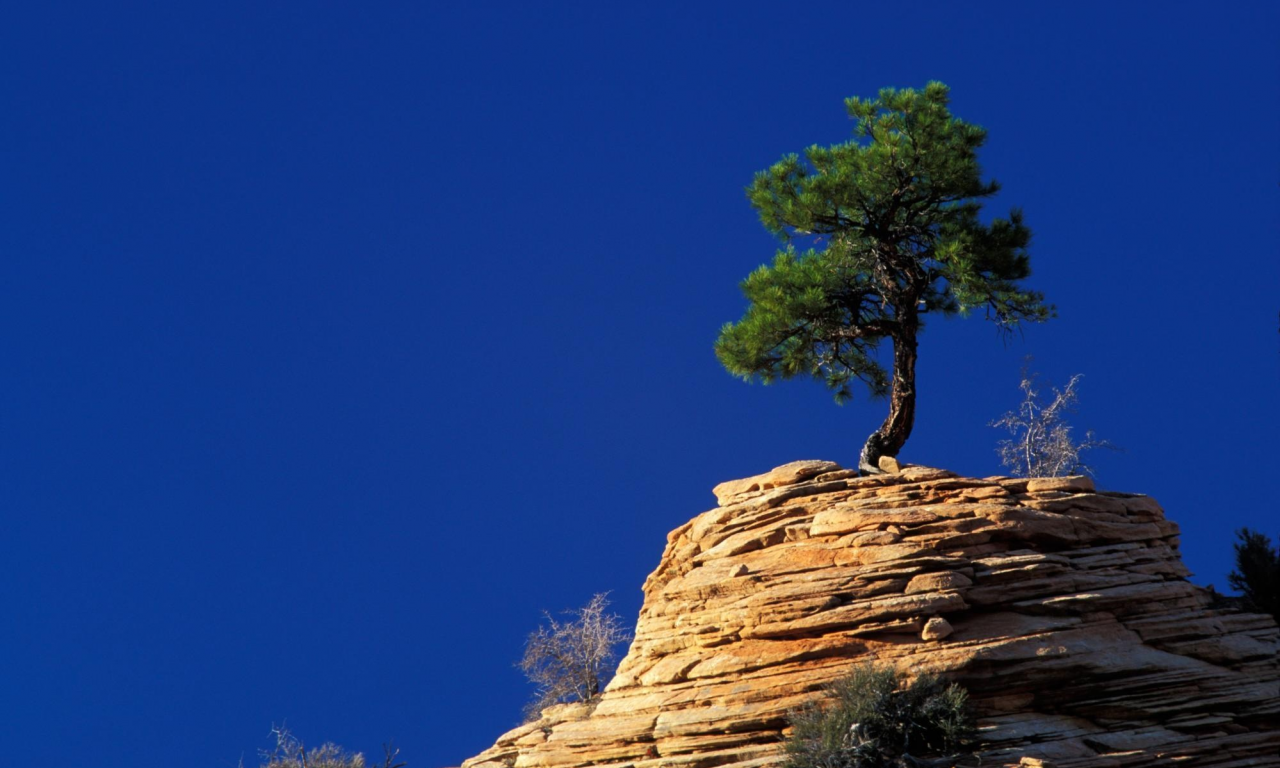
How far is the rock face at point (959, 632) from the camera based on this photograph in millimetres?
15281

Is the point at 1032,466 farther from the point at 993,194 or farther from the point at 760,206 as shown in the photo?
the point at 760,206

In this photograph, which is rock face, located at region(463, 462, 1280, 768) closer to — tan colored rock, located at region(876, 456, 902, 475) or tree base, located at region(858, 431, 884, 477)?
tan colored rock, located at region(876, 456, 902, 475)

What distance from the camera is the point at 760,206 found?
22.7 metres

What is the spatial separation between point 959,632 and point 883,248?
872 cm

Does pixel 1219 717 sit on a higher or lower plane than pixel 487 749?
lower

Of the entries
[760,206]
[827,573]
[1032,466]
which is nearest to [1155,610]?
[827,573]

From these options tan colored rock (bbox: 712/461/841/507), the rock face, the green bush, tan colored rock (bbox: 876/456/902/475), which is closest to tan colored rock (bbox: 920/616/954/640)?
the rock face

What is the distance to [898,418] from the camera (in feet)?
68.9

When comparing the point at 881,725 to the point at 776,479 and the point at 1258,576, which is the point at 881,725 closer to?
the point at 776,479

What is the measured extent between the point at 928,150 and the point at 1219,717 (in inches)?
436

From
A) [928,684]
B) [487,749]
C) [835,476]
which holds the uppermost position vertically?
[835,476]

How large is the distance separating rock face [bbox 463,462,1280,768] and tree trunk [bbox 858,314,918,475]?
2.35m

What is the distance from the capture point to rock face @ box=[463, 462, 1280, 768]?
15281 mm

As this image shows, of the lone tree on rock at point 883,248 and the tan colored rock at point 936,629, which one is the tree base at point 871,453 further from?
the tan colored rock at point 936,629
